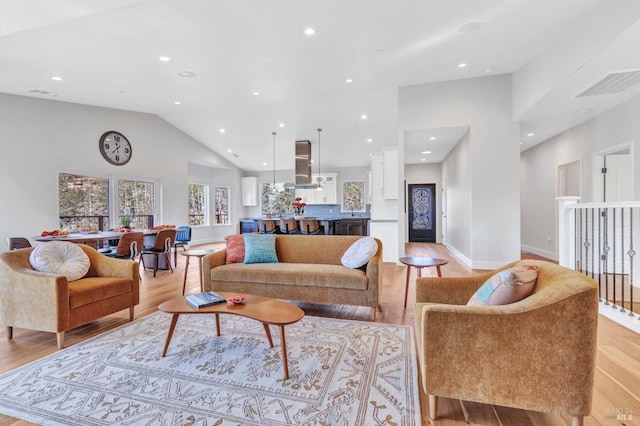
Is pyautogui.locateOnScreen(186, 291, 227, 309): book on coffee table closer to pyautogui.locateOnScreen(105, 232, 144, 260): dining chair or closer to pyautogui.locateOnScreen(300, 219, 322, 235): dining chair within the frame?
pyautogui.locateOnScreen(105, 232, 144, 260): dining chair

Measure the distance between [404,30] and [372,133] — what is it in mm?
4418

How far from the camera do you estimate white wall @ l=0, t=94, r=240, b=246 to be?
502 cm

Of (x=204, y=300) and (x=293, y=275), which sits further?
(x=293, y=275)

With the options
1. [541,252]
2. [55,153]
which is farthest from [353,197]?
[55,153]

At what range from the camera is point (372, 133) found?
7.93 meters

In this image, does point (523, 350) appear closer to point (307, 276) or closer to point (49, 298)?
point (307, 276)

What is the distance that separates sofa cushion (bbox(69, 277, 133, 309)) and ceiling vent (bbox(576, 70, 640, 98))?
18.5 ft

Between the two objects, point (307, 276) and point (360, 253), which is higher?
point (360, 253)

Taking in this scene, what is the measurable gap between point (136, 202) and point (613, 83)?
867cm

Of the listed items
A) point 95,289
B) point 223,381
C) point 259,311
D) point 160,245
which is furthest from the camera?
point 160,245

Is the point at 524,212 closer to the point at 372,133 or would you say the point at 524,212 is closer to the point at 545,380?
the point at 372,133

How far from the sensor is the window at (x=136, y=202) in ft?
22.1

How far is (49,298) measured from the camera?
2.41 meters

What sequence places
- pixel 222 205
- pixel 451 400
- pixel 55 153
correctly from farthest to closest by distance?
pixel 222 205 < pixel 55 153 < pixel 451 400
